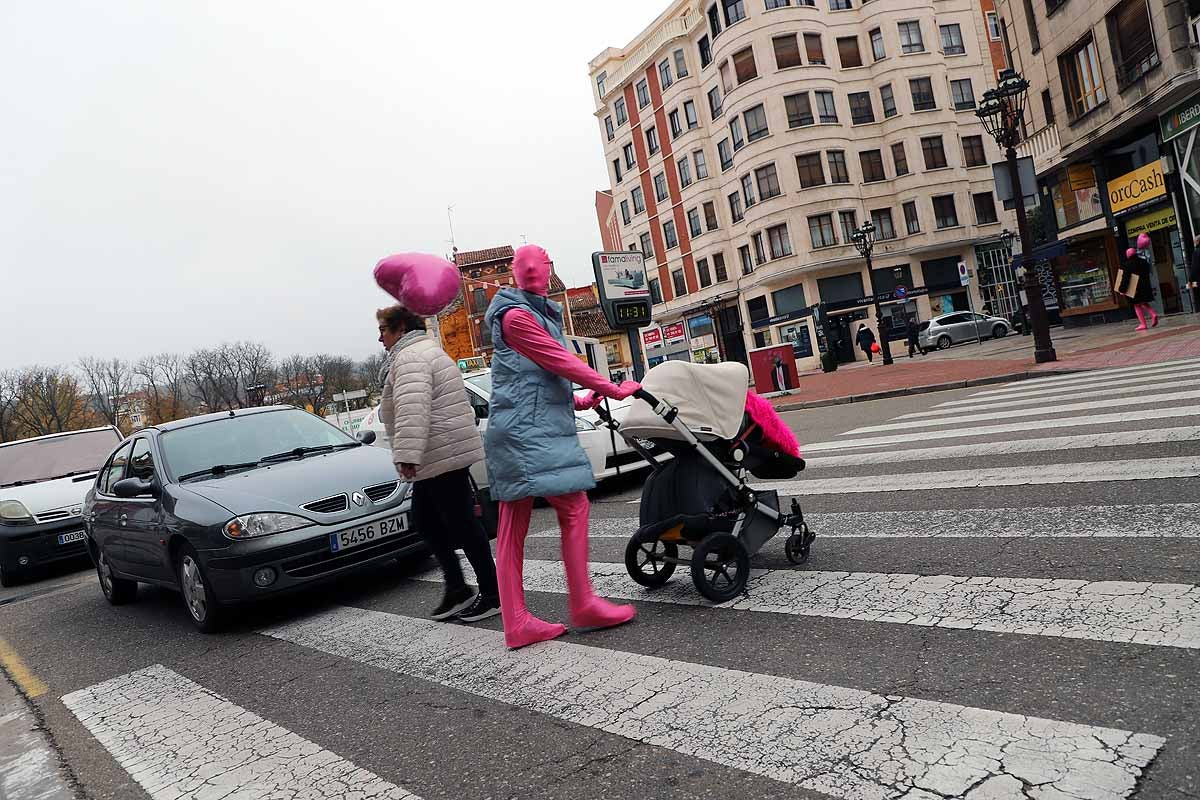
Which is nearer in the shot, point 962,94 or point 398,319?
point 398,319

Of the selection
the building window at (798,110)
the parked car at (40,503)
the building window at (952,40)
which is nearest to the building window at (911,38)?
the building window at (952,40)

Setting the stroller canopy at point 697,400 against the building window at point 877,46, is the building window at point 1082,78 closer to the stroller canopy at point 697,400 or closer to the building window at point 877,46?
the stroller canopy at point 697,400

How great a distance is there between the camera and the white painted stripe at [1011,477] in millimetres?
5379

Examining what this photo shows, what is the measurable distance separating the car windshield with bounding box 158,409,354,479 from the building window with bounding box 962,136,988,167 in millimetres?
43895

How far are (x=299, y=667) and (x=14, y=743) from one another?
52.1 inches

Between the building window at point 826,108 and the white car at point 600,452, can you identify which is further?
the building window at point 826,108

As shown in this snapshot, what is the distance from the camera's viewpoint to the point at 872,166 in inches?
1682

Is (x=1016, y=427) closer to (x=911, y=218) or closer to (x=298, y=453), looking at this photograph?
(x=298, y=453)

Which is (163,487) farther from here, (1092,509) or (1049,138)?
(1049,138)

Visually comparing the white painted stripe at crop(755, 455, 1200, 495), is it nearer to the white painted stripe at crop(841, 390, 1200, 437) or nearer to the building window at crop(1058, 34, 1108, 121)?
the white painted stripe at crop(841, 390, 1200, 437)

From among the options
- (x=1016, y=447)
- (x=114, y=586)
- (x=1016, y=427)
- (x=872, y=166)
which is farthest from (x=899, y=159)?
(x=114, y=586)

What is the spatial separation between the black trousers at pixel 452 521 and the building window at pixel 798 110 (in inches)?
1592

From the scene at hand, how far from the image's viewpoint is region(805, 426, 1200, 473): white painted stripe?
6.40 metres

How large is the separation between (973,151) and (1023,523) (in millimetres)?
44442
